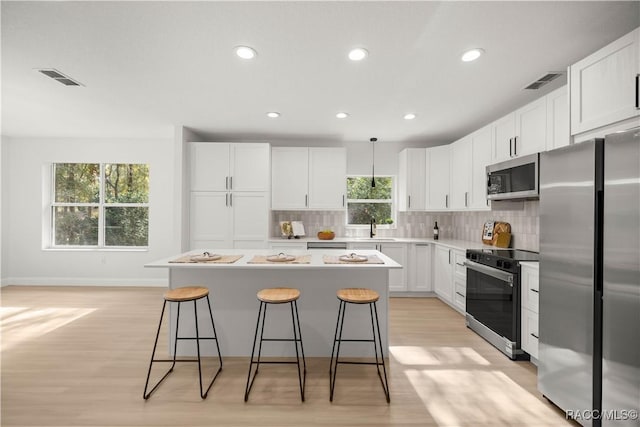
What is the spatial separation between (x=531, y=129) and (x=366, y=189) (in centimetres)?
278

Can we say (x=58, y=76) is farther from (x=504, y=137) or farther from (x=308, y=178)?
(x=504, y=137)

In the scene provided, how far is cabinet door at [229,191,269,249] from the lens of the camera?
15.4 ft

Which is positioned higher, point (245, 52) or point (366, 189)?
point (245, 52)

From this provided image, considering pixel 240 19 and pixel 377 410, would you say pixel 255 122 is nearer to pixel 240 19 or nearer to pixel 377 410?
pixel 240 19

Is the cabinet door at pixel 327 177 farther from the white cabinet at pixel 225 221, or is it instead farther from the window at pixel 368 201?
the white cabinet at pixel 225 221

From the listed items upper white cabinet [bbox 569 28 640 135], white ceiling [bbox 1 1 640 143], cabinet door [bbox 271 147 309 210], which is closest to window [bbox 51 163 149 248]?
white ceiling [bbox 1 1 640 143]

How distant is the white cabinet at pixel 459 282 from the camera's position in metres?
3.83

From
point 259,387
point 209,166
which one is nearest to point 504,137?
point 259,387

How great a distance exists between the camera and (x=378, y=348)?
275 cm

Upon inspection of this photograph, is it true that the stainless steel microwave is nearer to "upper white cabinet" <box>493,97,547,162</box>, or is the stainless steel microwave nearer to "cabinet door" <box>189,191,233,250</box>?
"upper white cabinet" <box>493,97,547,162</box>

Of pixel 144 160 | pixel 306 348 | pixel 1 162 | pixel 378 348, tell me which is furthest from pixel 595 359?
pixel 1 162

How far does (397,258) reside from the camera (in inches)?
186

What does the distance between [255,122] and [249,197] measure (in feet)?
3.74

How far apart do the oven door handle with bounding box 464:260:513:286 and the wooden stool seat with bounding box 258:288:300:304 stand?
1968mm
